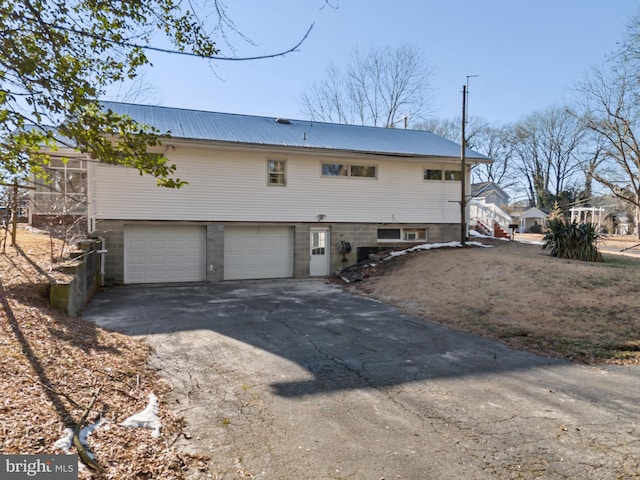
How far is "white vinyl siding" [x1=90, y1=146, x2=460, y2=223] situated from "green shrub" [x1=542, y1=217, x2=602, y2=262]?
14.2 ft

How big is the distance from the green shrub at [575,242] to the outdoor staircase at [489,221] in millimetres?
7796

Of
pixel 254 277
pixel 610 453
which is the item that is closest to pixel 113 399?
pixel 610 453

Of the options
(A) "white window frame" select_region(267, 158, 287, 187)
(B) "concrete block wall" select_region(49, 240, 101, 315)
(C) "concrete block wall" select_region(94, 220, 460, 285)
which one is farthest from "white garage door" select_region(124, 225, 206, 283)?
(A) "white window frame" select_region(267, 158, 287, 187)

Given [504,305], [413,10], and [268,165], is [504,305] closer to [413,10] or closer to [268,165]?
[413,10]

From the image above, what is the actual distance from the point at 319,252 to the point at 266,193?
9.60ft

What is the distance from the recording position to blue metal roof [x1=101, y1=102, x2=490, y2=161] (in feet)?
43.5

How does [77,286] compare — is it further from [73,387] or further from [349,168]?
[349,168]

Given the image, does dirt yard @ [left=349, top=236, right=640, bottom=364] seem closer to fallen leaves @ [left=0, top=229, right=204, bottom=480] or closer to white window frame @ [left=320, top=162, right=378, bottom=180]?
white window frame @ [left=320, top=162, right=378, bottom=180]

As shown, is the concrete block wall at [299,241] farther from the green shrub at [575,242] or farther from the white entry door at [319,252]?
the green shrub at [575,242]

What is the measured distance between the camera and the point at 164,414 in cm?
352

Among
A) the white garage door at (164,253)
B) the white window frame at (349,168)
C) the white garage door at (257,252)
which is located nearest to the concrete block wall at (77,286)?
the white garage door at (164,253)

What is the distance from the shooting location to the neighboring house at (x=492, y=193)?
43.7m

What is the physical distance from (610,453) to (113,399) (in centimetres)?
415

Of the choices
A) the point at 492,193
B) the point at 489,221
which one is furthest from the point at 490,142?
the point at 489,221
